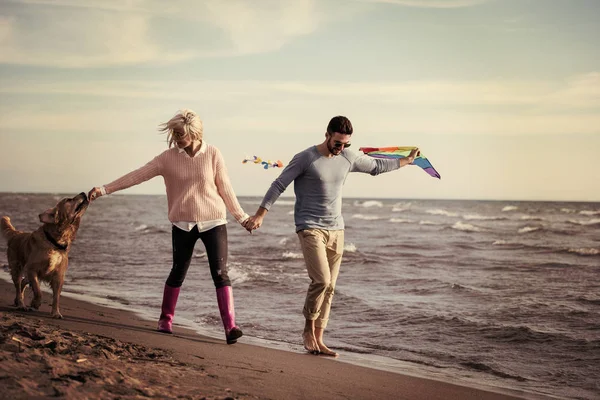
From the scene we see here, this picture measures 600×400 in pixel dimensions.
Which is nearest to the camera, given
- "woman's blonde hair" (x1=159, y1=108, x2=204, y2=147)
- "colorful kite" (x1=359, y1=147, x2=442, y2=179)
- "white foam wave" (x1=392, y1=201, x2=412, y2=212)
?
"woman's blonde hair" (x1=159, y1=108, x2=204, y2=147)

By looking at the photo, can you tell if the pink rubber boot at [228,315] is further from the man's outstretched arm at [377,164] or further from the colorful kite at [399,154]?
the colorful kite at [399,154]

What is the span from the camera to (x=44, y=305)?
24.0ft

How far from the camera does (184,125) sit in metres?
5.64

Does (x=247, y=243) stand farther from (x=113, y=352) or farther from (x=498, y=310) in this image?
(x=113, y=352)

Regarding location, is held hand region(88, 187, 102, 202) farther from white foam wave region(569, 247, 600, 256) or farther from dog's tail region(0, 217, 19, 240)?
white foam wave region(569, 247, 600, 256)

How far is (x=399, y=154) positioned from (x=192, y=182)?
2.14 meters

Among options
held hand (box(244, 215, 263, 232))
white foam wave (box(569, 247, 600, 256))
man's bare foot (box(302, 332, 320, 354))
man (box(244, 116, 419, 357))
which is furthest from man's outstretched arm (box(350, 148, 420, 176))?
white foam wave (box(569, 247, 600, 256))

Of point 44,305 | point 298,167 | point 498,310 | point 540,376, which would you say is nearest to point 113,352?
point 298,167

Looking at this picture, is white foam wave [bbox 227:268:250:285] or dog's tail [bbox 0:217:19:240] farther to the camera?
white foam wave [bbox 227:268:250:285]

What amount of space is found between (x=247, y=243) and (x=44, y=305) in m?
14.6

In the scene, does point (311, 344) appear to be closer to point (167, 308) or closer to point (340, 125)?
point (167, 308)

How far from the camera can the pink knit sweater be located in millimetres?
5758

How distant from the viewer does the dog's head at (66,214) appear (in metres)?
6.15

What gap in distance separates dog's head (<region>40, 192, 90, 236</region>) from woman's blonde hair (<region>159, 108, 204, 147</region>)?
111 centimetres
